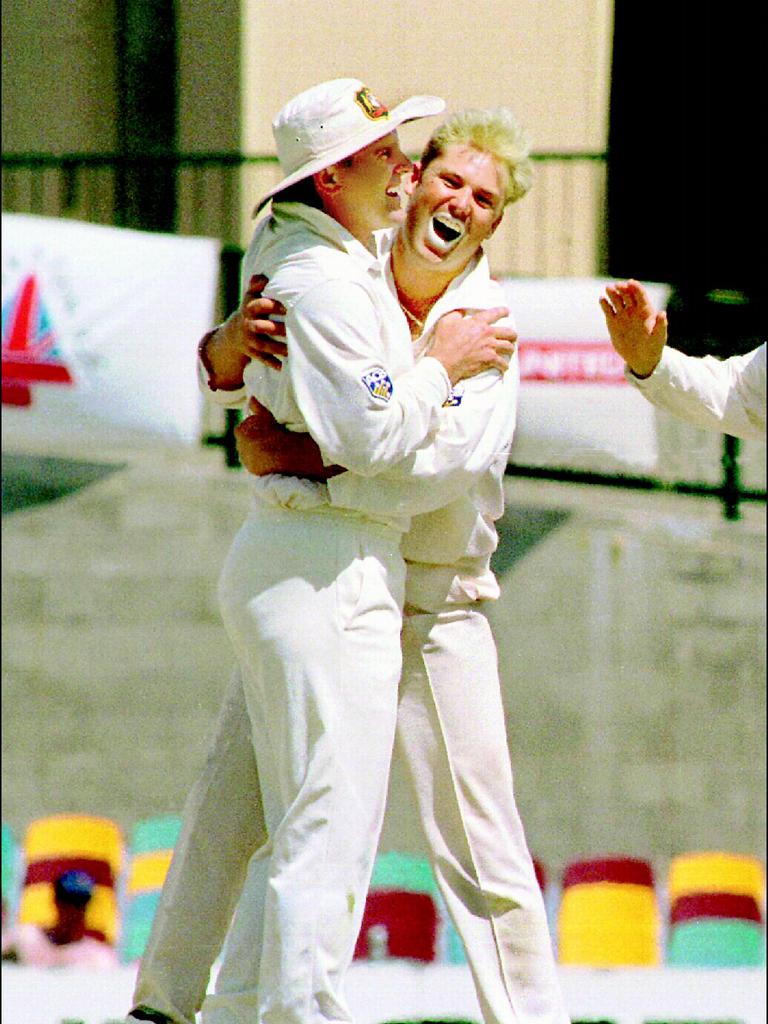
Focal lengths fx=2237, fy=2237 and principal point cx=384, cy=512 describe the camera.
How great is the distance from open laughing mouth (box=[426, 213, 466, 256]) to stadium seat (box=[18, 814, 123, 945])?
4.13m

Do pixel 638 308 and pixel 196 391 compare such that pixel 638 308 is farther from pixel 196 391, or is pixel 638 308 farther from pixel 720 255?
pixel 720 255

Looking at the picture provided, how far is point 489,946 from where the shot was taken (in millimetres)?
3799

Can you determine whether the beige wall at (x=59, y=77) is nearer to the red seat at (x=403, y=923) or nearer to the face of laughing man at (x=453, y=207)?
the red seat at (x=403, y=923)

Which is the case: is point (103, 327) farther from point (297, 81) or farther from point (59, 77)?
point (59, 77)

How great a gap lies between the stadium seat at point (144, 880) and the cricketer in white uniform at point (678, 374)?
3.43 m

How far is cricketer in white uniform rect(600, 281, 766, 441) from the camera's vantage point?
392 cm

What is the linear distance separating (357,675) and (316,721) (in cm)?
10

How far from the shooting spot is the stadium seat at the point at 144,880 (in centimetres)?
715

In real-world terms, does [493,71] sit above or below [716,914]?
above

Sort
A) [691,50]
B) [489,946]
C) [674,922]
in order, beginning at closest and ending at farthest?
1. [489,946]
2. [674,922]
3. [691,50]

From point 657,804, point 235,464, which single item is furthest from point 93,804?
point 657,804

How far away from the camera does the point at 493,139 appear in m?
3.73

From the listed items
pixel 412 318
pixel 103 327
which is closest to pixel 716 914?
pixel 103 327

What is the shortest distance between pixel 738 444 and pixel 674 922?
235 centimetres
